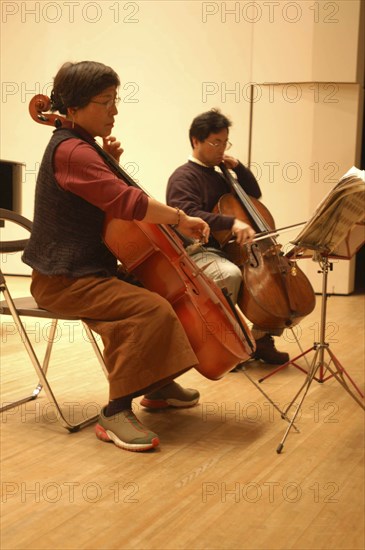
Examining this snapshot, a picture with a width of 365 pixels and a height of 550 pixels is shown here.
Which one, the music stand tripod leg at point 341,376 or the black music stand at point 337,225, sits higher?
the black music stand at point 337,225

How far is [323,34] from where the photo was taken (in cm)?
541

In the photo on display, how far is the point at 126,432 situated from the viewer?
7.27 feet

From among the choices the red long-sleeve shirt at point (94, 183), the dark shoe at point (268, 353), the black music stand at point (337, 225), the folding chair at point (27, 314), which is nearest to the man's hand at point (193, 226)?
the red long-sleeve shirt at point (94, 183)

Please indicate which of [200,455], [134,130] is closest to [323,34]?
[134,130]

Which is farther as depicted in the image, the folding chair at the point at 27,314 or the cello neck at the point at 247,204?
the cello neck at the point at 247,204

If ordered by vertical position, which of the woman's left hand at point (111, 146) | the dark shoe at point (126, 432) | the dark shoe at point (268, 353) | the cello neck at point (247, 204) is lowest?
the dark shoe at point (268, 353)

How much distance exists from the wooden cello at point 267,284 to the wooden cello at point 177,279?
0.63m

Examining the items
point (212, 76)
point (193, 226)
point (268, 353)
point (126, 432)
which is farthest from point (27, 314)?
point (212, 76)

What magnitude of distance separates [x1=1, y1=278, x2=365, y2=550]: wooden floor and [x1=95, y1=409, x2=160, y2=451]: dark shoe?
0.03 meters

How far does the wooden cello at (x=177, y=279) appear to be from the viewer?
216cm

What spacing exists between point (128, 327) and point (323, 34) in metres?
4.03

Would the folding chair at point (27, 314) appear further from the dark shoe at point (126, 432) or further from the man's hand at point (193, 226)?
the man's hand at point (193, 226)

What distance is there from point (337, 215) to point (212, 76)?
3966 millimetres

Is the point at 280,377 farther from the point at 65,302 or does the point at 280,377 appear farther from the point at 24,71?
the point at 24,71
